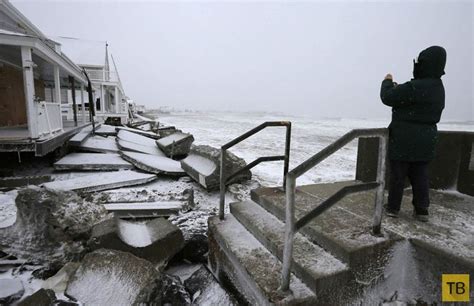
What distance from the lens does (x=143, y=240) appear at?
313 centimetres

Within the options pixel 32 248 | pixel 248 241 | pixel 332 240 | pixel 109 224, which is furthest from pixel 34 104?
pixel 332 240

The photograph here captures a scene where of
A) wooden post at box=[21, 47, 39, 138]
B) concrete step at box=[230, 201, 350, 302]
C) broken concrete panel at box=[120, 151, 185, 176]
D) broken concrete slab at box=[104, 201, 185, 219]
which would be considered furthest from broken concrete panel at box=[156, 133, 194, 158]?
concrete step at box=[230, 201, 350, 302]

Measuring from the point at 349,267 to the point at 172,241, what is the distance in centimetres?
191

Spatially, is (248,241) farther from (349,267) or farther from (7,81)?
(7,81)

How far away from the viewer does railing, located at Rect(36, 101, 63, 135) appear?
6.42m

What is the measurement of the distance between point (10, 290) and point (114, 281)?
3.41 ft

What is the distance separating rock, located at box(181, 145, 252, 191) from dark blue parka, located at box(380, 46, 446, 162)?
2579mm

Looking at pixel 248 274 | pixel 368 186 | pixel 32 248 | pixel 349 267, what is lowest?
pixel 32 248

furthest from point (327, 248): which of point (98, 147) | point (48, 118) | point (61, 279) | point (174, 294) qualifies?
point (98, 147)

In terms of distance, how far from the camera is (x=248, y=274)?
2.29 metres

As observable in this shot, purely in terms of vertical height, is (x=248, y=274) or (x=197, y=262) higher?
(x=248, y=274)

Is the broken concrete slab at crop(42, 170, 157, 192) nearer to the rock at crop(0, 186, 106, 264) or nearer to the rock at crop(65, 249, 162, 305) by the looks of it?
the rock at crop(0, 186, 106, 264)

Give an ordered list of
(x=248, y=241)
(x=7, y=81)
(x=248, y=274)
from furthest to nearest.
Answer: (x=7, y=81) < (x=248, y=241) < (x=248, y=274)

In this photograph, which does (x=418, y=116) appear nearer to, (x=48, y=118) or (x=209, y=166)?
(x=209, y=166)
